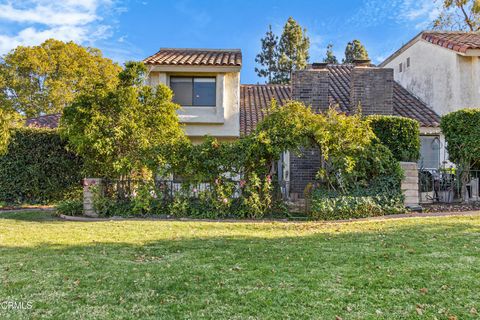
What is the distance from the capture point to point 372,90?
14086 mm

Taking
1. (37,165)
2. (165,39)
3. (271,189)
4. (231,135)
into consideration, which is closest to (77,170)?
(37,165)

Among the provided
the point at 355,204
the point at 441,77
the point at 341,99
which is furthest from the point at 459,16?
the point at 355,204

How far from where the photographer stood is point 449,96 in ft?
50.4

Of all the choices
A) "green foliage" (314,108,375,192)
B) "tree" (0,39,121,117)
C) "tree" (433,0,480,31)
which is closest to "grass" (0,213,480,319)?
"green foliage" (314,108,375,192)

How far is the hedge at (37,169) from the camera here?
13.4 m

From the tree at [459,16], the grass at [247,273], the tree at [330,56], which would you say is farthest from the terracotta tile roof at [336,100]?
the tree at [330,56]

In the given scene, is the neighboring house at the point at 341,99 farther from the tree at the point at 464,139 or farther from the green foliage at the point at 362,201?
the tree at the point at 464,139

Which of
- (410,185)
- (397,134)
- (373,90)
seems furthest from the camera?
(373,90)

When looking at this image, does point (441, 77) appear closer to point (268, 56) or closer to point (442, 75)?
point (442, 75)

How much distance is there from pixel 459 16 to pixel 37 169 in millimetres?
24898

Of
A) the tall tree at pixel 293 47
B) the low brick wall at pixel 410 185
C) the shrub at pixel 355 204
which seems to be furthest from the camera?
the tall tree at pixel 293 47

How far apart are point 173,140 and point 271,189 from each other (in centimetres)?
320

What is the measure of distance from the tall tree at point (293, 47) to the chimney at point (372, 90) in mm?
15740

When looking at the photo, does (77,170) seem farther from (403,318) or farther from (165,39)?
(403,318)
